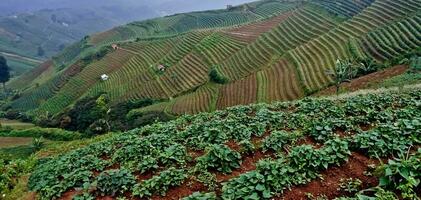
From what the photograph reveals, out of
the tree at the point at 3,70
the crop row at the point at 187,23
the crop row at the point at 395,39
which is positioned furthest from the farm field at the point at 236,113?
the tree at the point at 3,70

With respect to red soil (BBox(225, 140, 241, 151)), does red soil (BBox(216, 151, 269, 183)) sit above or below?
below

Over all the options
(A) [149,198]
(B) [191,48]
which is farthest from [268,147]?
(B) [191,48]

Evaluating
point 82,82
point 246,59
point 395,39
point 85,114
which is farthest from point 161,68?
point 395,39

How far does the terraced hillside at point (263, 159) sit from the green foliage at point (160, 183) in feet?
0.08

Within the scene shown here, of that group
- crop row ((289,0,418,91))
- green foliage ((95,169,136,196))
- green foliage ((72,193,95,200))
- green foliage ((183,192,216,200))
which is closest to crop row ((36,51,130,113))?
crop row ((289,0,418,91))

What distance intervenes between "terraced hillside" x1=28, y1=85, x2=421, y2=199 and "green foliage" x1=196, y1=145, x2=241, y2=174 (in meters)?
0.03

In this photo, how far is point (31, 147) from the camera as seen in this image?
47.1m

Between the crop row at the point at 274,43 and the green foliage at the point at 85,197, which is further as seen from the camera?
the crop row at the point at 274,43

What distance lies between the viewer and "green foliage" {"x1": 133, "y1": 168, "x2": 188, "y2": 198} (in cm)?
1062

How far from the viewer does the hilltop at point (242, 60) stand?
2055 inches

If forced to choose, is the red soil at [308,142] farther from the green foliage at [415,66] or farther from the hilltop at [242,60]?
the hilltop at [242,60]

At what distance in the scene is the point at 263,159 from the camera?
11.8 m

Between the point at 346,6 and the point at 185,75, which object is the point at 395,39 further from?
the point at 185,75

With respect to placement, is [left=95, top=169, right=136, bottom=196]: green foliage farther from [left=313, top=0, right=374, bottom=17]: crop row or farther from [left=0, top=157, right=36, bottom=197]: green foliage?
[left=313, top=0, right=374, bottom=17]: crop row
